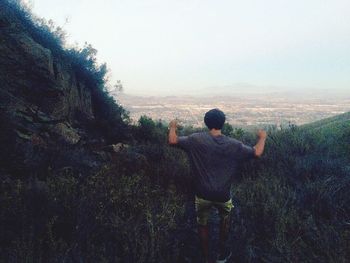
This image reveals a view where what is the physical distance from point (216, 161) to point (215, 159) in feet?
0.08

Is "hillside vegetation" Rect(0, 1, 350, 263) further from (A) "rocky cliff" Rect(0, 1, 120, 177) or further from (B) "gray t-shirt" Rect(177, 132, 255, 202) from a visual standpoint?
(B) "gray t-shirt" Rect(177, 132, 255, 202)

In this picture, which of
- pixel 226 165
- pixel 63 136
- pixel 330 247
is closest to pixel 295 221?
pixel 330 247

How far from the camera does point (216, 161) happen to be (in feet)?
12.2

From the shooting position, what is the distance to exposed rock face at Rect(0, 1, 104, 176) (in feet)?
19.9

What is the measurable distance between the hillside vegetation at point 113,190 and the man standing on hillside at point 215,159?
0.55 metres

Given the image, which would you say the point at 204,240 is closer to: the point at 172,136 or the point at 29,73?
the point at 172,136

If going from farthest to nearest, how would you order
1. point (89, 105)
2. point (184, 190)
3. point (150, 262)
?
point (89, 105) < point (184, 190) < point (150, 262)

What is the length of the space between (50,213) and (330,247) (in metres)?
2.99

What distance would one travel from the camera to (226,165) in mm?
3723

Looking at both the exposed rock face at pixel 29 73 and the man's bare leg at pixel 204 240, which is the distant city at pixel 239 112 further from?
the man's bare leg at pixel 204 240

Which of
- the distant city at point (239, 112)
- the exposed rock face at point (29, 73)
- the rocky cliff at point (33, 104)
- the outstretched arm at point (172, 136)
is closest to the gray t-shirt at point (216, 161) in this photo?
the outstretched arm at point (172, 136)

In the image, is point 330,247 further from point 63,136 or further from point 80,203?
point 63,136

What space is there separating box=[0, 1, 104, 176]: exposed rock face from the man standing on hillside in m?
2.79

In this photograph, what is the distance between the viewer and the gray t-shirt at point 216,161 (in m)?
3.70
